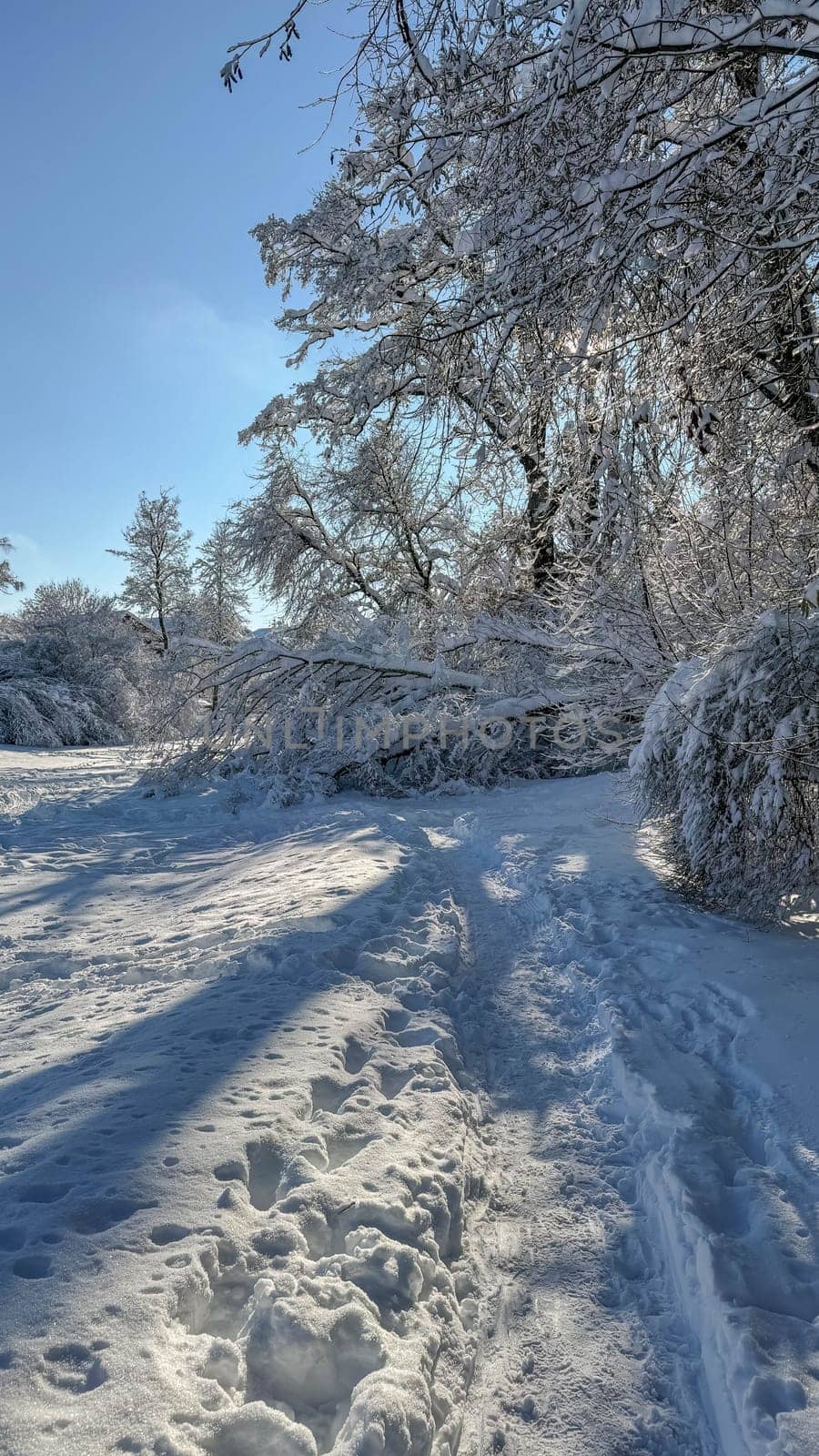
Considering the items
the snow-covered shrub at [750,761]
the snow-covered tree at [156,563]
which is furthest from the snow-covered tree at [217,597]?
the snow-covered shrub at [750,761]

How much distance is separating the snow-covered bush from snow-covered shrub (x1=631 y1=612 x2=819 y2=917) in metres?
15.8

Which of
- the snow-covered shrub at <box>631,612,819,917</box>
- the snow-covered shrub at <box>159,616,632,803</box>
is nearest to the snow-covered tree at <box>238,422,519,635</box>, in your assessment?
the snow-covered shrub at <box>159,616,632,803</box>

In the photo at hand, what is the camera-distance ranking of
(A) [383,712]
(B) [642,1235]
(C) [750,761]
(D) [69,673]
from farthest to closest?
(D) [69,673] < (A) [383,712] < (C) [750,761] < (B) [642,1235]

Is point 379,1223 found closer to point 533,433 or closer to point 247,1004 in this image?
point 247,1004

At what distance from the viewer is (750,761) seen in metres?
4.59

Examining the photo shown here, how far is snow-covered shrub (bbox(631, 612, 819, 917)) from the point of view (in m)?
4.34

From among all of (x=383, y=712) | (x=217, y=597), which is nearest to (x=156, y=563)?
(x=217, y=597)

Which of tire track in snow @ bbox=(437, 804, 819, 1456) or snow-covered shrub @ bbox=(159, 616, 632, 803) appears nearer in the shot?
tire track in snow @ bbox=(437, 804, 819, 1456)

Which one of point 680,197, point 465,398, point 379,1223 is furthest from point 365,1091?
point 680,197

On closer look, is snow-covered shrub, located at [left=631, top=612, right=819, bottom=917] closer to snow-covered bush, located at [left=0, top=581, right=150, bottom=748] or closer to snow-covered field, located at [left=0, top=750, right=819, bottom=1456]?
snow-covered field, located at [left=0, top=750, right=819, bottom=1456]

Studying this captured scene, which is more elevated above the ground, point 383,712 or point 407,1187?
point 383,712

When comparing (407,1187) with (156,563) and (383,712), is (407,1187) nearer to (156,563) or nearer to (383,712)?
(383,712)

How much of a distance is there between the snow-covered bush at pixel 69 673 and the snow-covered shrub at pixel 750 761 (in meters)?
15.8

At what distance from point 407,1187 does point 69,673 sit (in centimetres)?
2283
